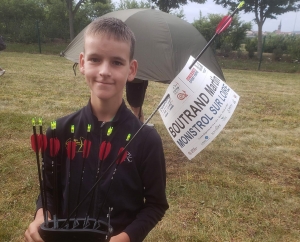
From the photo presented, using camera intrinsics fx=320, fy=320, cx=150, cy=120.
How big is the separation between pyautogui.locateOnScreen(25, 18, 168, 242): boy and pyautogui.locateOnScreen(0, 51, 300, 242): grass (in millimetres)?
1505

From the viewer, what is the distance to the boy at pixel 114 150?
119 centimetres

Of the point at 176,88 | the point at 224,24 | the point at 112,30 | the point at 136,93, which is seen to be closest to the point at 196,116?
the point at 176,88

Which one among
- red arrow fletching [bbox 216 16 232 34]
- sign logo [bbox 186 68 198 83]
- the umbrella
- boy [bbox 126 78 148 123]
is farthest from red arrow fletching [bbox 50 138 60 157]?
boy [bbox 126 78 148 123]

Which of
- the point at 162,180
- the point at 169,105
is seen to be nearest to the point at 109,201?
the point at 162,180

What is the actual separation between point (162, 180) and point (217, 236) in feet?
5.66

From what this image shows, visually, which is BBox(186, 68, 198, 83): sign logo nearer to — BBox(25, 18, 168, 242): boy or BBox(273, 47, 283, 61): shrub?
BBox(25, 18, 168, 242): boy

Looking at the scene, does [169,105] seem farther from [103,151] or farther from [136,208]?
[103,151]

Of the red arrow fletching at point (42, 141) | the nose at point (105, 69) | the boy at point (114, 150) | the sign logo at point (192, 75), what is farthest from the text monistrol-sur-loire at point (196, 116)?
the red arrow fletching at point (42, 141)

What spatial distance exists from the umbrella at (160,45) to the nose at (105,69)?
2314 millimetres

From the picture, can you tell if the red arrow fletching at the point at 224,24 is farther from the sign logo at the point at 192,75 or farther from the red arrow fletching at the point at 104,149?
the red arrow fletching at the point at 104,149

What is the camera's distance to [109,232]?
3.28ft

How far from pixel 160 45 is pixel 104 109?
8.31 feet

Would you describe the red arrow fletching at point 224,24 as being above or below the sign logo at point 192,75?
above

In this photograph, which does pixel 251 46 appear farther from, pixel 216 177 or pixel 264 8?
pixel 216 177
